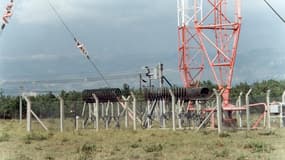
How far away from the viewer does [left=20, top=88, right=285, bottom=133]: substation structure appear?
83.7 ft

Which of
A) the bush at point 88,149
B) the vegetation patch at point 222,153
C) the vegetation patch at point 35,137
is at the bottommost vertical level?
the vegetation patch at point 222,153

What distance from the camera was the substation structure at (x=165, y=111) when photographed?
25516 millimetres

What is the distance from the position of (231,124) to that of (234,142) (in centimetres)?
1080

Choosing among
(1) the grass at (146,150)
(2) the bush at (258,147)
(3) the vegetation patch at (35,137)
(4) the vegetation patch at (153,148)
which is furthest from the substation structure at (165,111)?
(2) the bush at (258,147)

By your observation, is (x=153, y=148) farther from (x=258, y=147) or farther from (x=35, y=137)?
(x=35, y=137)

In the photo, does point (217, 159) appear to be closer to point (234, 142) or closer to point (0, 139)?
point (234, 142)

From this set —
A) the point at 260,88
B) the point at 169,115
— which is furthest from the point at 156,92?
the point at 260,88

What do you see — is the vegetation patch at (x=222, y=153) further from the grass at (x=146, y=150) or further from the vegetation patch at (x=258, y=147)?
the vegetation patch at (x=258, y=147)

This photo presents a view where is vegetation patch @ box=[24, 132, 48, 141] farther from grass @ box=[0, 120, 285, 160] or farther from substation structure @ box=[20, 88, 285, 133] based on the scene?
substation structure @ box=[20, 88, 285, 133]

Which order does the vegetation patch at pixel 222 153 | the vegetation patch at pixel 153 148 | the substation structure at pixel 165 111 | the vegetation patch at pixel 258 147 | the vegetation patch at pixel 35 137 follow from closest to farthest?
the vegetation patch at pixel 222 153, the vegetation patch at pixel 258 147, the vegetation patch at pixel 153 148, the vegetation patch at pixel 35 137, the substation structure at pixel 165 111

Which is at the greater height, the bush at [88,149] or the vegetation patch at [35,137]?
the vegetation patch at [35,137]

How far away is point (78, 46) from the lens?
69.0 feet

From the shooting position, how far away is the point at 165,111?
29.2m

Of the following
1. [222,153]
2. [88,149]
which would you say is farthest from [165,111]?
[222,153]
